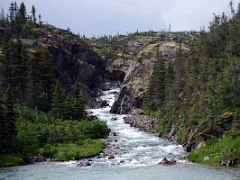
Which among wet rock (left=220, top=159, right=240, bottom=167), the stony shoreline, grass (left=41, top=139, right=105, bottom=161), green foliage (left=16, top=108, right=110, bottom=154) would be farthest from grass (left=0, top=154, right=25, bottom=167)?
the stony shoreline

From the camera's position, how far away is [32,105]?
121125 millimetres

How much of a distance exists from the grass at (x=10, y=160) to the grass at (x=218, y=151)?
28859 millimetres

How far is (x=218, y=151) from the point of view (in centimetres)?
6862

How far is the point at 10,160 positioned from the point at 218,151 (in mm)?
Answer: 34753

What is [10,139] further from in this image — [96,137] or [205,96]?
[205,96]

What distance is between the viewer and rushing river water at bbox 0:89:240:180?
195ft

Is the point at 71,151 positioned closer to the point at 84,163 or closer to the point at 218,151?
the point at 84,163

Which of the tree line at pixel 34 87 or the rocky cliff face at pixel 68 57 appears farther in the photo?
the rocky cliff face at pixel 68 57

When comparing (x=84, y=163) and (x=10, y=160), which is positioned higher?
(x=10, y=160)

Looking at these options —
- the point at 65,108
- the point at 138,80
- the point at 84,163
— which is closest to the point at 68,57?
the point at 138,80

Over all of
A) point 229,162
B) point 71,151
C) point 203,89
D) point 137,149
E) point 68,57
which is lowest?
point 137,149

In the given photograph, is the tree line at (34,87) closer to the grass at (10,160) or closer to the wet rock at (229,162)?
the grass at (10,160)

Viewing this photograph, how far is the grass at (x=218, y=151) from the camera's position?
214ft

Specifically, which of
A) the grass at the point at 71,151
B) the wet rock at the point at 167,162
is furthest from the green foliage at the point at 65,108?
the wet rock at the point at 167,162
